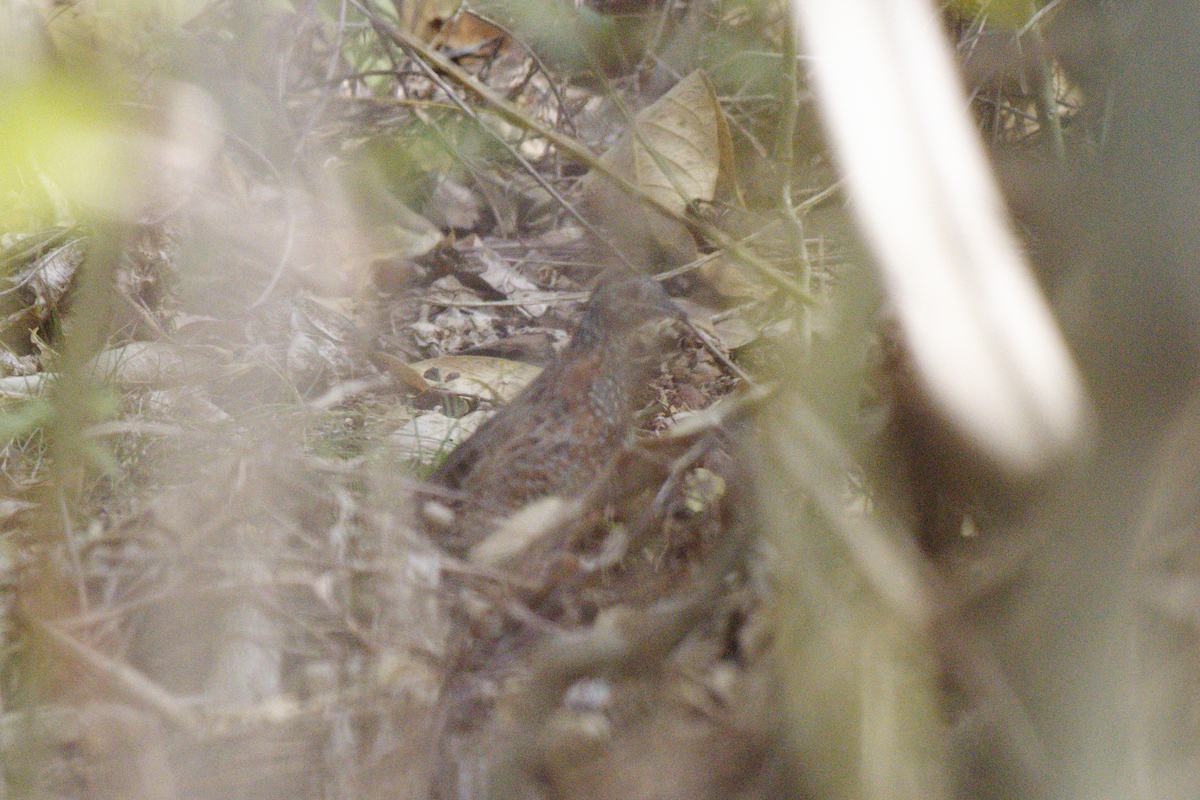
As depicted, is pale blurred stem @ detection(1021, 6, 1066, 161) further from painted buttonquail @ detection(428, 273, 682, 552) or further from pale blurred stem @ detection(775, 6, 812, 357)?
painted buttonquail @ detection(428, 273, 682, 552)

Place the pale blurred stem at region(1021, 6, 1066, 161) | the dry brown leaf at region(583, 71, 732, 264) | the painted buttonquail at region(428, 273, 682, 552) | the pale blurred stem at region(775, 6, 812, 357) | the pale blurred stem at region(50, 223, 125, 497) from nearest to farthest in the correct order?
the pale blurred stem at region(50, 223, 125, 497) < the pale blurred stem at region(1021, 6, 1066, 161) < the pale blurred stem at region(775, 6, 812, 357) < the painted buttonquail at region(428, 273, 682, 552) < the dry brown leaf at region(583, 71, 732, 264)

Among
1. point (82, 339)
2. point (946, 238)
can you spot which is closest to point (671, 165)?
point (946, 238)

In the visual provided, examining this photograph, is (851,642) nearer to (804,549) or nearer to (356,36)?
(804,549)

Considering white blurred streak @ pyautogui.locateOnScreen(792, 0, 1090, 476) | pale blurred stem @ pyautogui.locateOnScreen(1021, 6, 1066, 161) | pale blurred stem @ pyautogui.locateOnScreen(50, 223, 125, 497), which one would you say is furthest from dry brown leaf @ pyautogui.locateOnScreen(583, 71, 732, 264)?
pale blurred stem @ pyautogui.locateOnScreen(50, 223, 125, 497)

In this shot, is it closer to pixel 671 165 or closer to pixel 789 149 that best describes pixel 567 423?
pixel 789 149

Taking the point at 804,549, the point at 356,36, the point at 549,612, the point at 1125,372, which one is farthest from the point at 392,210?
the point at 1125,372

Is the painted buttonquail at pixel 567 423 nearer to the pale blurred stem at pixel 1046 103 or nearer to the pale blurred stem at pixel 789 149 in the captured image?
the pale blurred stem at pixel 789 149
